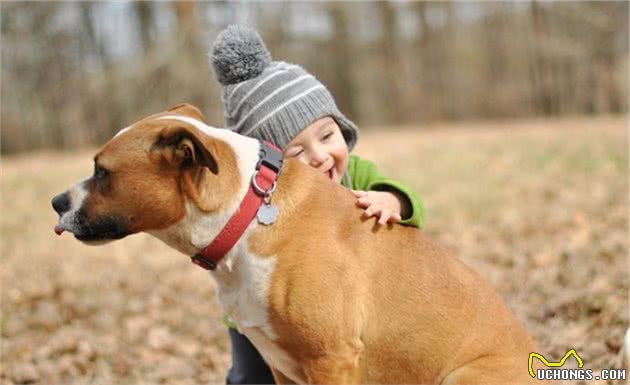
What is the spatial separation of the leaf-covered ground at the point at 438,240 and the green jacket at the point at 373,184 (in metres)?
1.63

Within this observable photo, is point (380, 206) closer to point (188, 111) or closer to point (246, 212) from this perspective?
point (246, 212)

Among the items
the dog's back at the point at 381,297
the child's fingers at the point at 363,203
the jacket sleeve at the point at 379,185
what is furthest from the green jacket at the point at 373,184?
the child's fingers at the point at 363,203

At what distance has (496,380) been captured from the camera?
3.31 m

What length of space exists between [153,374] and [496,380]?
3.06 metres

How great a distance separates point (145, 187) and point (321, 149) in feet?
3.75

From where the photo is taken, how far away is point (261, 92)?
13.1ft

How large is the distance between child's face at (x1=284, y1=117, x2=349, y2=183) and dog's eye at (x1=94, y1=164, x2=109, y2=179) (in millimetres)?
1077

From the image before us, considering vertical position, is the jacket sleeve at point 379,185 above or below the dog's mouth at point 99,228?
below

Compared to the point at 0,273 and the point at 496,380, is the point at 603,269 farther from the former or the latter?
the point at 0,273

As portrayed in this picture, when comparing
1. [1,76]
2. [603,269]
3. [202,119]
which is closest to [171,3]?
[1,76]

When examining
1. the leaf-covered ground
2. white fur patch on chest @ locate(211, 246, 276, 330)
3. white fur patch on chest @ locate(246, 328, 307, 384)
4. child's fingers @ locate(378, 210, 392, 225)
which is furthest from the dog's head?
the leaf-covered ground

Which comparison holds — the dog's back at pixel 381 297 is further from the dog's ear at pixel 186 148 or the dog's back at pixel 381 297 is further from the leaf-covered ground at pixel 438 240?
the leaf-covered ground at pixel 438 240

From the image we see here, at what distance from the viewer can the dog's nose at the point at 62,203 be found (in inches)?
124

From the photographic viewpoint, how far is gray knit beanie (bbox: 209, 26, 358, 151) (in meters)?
3.92
